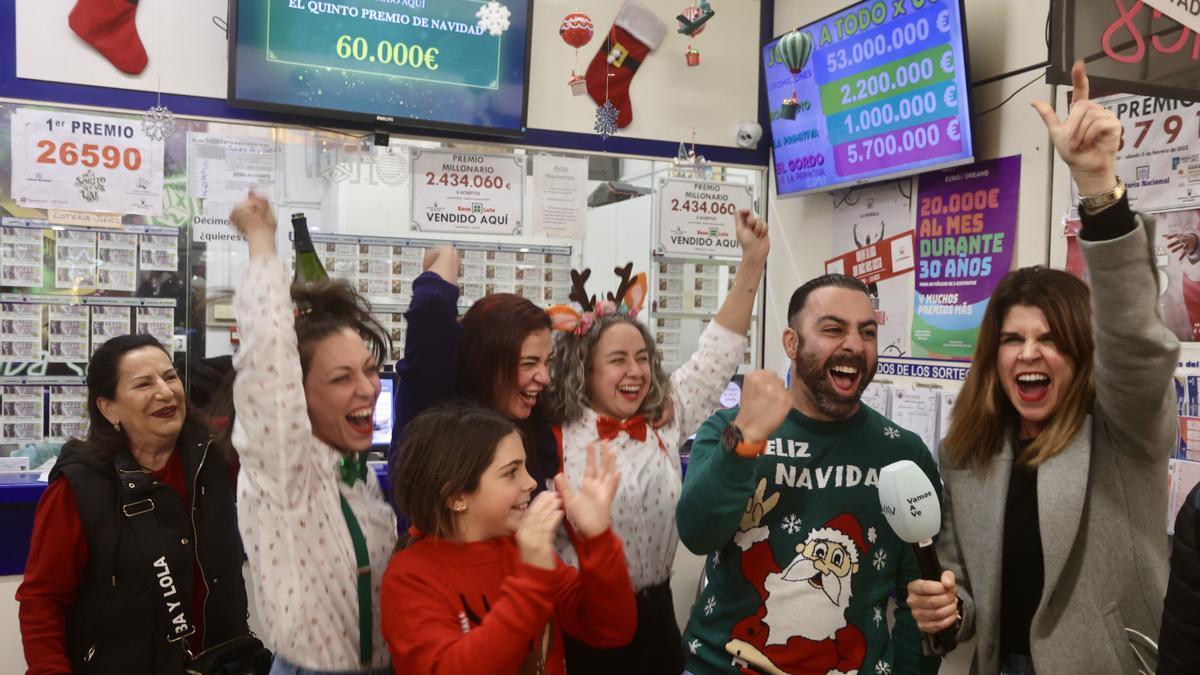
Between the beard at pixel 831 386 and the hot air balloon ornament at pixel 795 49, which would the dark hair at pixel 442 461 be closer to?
the beard at pixel 831 386

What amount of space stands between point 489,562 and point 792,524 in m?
0.66

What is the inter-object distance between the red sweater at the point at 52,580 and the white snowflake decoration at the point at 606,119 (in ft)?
9.50

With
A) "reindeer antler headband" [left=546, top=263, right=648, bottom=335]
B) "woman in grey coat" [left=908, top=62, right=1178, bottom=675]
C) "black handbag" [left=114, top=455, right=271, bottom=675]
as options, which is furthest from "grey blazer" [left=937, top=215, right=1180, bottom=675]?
"black handbag" [left=114, top=455, right=271, bottom=675]

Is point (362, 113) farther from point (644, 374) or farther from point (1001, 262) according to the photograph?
point (1001, 262)

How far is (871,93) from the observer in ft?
12.3

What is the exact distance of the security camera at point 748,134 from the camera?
469 cm

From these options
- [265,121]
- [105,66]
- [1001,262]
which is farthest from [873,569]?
[105,66]

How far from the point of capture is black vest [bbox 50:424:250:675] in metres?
2.31

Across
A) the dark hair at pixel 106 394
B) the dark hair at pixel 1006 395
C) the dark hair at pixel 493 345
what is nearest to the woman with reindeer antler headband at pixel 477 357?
the dark hair at pixel 493 345

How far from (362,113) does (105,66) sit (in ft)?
3.38

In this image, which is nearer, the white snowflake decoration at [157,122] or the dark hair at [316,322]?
the dark hair at [316,322]

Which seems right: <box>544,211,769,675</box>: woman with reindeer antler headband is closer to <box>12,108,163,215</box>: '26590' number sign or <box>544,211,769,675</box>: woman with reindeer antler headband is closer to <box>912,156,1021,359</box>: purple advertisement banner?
<box>912,156,1021,359</box>: purple advertisement banner

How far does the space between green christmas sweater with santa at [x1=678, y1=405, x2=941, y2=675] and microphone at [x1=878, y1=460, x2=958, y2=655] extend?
14 cm

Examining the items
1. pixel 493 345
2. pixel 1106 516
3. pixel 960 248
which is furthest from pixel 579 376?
pixel 960 248
